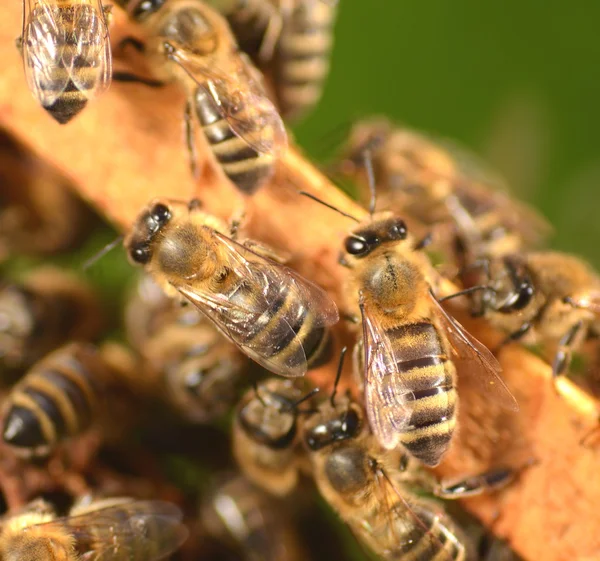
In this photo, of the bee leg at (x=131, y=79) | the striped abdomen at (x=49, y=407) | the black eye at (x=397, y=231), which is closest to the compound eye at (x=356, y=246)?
the black eye at (x=397, y=231)

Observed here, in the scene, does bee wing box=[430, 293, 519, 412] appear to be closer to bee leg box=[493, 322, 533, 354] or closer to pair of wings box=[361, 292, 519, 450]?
pair of wings box=[361, 292, 519, 450]

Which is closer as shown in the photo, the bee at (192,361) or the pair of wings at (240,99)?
the pair of wings at (240,99)

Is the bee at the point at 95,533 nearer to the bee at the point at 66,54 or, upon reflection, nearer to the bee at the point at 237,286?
the bee at the point at 237,286

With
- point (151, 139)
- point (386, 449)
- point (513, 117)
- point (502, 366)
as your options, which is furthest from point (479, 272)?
point (513, 117)

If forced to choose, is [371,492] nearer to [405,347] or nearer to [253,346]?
[405,347]

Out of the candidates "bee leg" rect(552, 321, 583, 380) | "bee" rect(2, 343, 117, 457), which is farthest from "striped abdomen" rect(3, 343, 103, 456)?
"bee leg" rect(552, 321, 583, 380)

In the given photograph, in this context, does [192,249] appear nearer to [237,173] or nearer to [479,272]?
[237,173]
